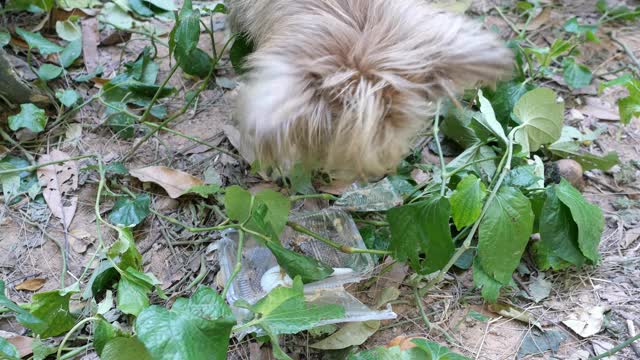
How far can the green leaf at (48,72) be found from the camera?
9.99ft

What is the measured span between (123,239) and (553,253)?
1.75 meters

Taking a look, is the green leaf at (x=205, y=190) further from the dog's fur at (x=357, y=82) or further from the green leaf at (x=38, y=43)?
the green leaf at (x=38, y=43)

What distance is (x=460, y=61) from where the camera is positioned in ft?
6.28

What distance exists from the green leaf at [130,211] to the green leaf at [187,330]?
78 cm

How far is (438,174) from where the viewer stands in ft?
8.86

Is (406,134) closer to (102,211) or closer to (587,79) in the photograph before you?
(102,211)

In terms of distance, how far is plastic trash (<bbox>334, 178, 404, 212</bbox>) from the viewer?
258cm

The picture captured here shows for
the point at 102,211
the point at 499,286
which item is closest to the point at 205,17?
the point at 102,211

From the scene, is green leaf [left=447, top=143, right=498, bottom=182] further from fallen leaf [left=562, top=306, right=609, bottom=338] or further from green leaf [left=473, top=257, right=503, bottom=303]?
fallen leaf [left=562, top=306, right=609, bottom=338]

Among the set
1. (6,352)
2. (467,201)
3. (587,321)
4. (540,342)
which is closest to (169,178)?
(6,352)

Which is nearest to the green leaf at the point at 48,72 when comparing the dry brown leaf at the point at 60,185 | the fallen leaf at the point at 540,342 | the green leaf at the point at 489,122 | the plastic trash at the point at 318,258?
the dry brown leaf at the point at 60,185

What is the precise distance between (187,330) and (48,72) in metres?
1.96

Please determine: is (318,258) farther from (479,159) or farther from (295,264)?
(479,159)

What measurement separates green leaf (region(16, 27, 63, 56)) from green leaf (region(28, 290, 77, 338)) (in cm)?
155
